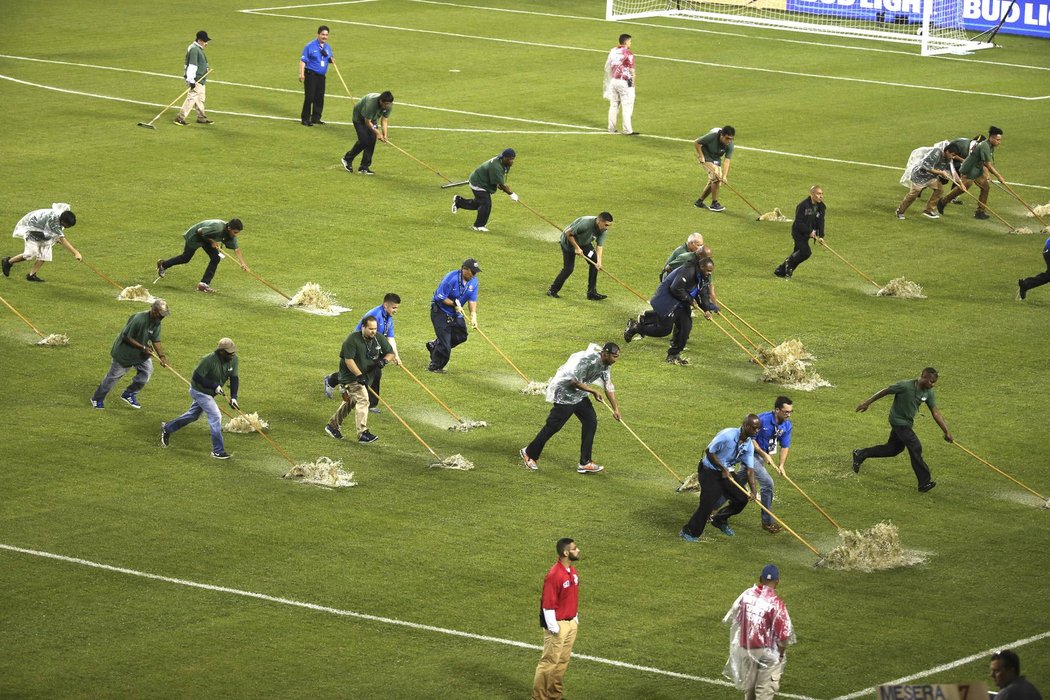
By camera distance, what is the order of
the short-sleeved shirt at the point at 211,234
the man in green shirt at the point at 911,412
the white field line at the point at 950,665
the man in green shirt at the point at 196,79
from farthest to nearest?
the man in green shirt at the point at 196,79
the short-sleeved shirt at the point at 211,234
the man in green shirt at the point at 911,412
the white field line at the point at 950,665

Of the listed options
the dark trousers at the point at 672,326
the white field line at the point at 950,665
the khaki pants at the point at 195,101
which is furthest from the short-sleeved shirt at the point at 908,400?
the khaki pants at the point at 195,101

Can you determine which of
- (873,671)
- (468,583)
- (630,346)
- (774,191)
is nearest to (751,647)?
(873,671)

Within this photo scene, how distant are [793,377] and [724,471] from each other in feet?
21.5

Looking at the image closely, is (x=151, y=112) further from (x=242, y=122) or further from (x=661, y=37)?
(x=661, y=37)

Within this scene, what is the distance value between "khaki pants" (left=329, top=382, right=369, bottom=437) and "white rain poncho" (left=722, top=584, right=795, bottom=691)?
864 centimetres

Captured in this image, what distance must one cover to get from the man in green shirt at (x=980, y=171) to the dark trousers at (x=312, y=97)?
15371 millimetres

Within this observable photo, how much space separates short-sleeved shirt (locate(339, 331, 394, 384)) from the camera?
24219mm

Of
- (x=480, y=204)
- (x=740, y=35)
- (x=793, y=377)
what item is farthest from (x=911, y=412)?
(x=740, y=35)

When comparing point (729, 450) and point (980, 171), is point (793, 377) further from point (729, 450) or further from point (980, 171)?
point (980, 171)

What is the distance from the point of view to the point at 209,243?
30375 millimetres

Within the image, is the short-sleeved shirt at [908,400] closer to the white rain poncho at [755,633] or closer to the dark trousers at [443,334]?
the white rain poncho at [755,633]

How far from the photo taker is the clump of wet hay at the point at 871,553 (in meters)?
20.9

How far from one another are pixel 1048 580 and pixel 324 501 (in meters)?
9.13

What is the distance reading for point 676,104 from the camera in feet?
155
